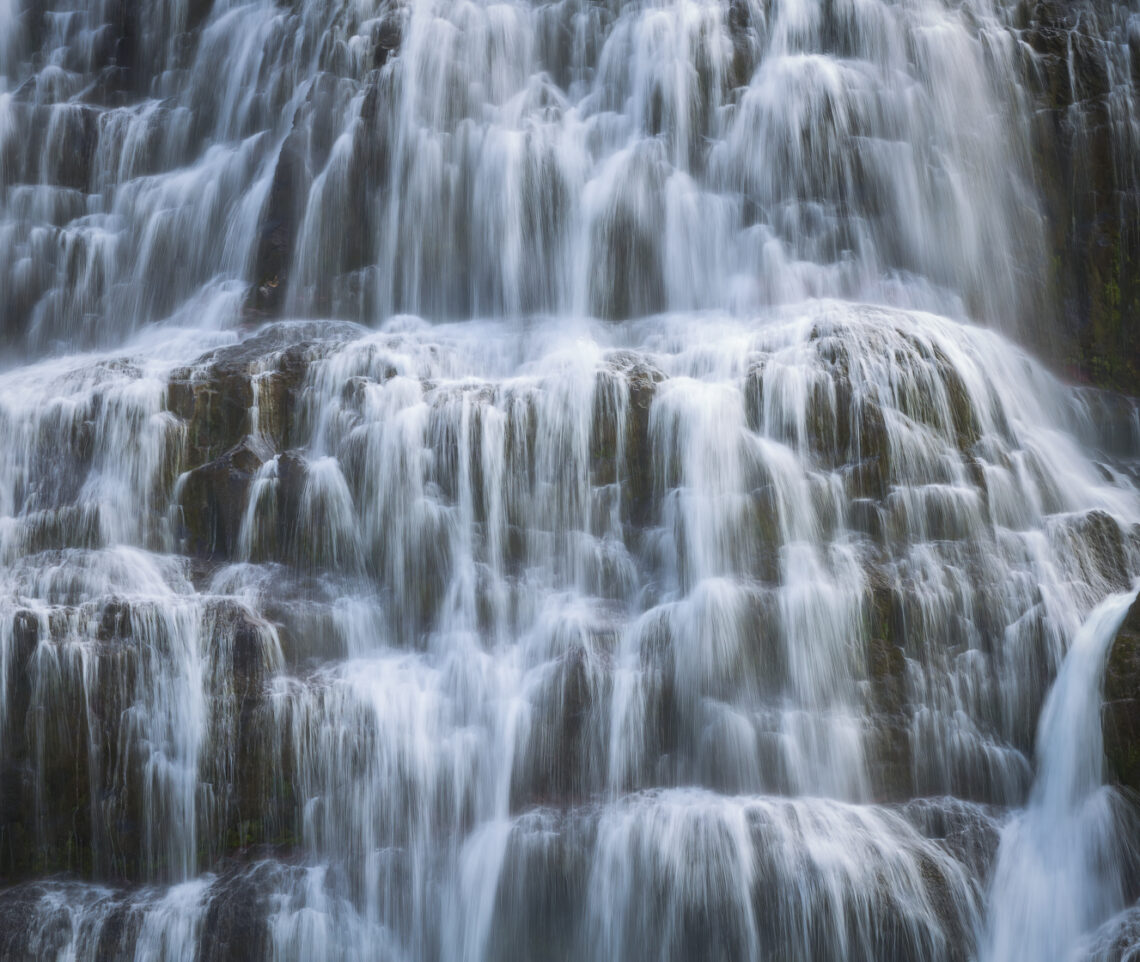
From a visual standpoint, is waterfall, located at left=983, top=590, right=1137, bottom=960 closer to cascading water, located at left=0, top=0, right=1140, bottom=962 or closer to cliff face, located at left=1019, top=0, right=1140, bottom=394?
cascading water, located at left=0, top=0, right=1140, bottom=962

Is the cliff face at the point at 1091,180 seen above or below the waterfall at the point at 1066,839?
above

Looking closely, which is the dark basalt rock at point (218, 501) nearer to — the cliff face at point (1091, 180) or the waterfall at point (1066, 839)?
the waterfall at point (1066, 839)

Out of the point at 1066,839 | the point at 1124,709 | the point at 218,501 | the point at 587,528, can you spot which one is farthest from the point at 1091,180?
the point at 218,501

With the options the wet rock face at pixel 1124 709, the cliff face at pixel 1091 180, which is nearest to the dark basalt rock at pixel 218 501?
the wet rock face at pixel 1124 709

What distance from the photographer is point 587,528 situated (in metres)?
11.3

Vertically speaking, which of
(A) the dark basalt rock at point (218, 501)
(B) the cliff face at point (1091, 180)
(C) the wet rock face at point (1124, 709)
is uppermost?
(B) the cliff face at point (1091, 180)

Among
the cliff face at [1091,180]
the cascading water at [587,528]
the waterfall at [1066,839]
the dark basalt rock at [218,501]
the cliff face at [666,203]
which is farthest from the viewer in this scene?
the cliff face at [666,203]

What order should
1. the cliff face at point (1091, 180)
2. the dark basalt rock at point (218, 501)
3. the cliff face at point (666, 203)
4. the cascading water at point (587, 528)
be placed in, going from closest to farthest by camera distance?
the cascading water at point (587, 528) → the dark basalt rock at point (218, 501) → the cliff face at point (1091, 180) → the cliff face at point (666, 203)

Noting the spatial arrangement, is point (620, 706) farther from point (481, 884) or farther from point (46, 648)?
point (46, 648)

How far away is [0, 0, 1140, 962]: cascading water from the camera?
912cm

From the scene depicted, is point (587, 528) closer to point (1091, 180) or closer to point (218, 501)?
point (218, 501)

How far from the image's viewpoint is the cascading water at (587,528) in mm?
9117

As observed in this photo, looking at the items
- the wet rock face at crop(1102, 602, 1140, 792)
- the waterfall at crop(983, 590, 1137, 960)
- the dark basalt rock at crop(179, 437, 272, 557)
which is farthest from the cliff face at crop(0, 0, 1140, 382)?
the wet rock face at crop(1102, 602, 1140, 792)

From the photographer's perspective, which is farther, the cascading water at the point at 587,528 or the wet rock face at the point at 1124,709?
the cascading water at the point at 587,528
